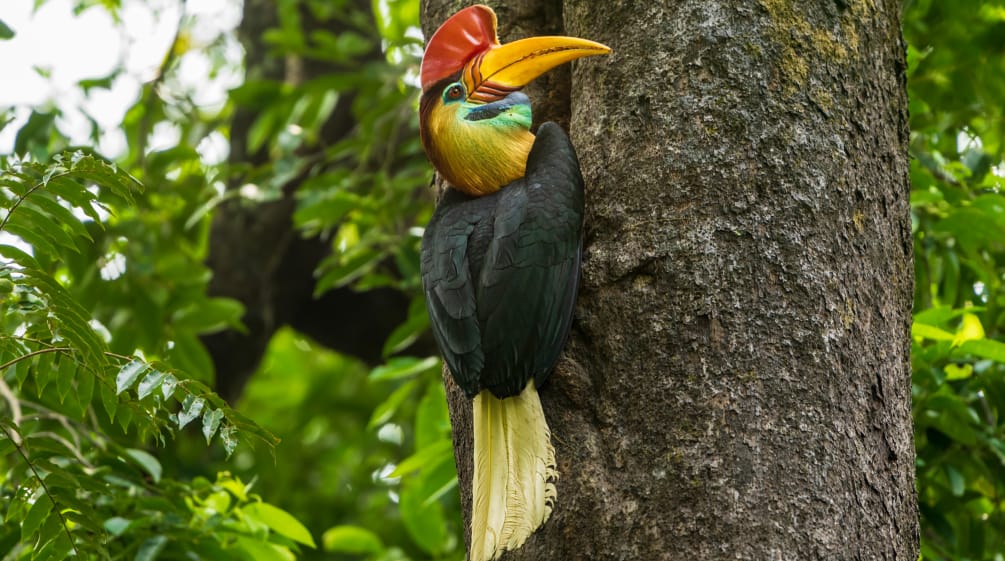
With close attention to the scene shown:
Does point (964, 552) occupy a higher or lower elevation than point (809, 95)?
lower

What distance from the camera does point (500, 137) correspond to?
2.11 metres

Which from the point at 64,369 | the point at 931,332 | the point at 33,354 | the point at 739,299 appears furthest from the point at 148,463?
the point at 931,332

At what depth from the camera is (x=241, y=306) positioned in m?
3.71

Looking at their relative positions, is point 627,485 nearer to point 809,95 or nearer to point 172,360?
point 809,95

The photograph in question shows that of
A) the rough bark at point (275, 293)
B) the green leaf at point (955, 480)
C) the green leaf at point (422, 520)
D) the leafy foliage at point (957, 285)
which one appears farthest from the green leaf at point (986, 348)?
the rough bark at point (275, 293)

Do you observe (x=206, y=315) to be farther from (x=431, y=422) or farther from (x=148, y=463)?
(x=148, y=463)

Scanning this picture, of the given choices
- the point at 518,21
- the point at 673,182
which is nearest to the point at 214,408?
the point at 673,182

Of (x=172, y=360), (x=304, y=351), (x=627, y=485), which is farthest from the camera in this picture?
(x=304, y=351)

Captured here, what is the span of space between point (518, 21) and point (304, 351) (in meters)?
4.86

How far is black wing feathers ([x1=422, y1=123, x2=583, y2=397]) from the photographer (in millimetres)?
1840

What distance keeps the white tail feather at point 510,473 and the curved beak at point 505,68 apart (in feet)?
2.08

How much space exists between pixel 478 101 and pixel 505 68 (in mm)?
85

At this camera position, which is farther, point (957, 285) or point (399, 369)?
point (399, 369)

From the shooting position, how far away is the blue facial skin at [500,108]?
2.12 metres
